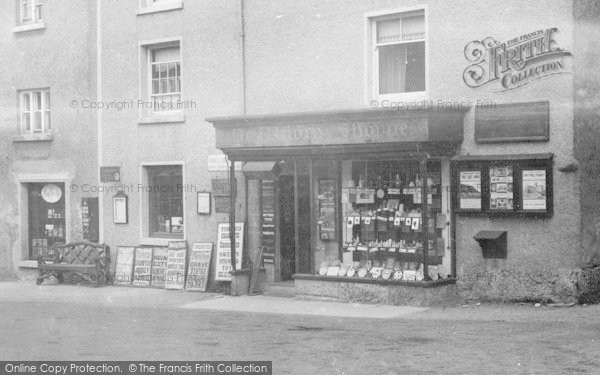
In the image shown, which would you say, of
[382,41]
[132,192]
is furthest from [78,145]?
[382,41]

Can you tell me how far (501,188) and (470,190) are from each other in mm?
555

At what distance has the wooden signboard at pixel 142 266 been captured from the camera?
19.4m

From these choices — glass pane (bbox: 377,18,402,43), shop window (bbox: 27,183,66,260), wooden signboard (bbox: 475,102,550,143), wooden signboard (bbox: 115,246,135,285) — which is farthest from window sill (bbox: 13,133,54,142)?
wooden signboard (bbox: 475,102,550,143)

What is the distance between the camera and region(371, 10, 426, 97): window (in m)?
16.0

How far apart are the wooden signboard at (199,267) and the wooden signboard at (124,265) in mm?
1689

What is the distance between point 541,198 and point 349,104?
4060mm

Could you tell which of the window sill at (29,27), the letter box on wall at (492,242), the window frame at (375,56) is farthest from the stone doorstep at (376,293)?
the window sill at (29,27)

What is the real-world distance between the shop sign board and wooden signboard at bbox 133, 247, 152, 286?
11.4 ft

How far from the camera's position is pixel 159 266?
19.3m

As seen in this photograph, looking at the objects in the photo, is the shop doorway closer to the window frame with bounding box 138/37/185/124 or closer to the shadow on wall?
the window frame with bounding box 138/37/185/124

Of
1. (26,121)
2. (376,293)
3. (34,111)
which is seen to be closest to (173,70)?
(34,111)

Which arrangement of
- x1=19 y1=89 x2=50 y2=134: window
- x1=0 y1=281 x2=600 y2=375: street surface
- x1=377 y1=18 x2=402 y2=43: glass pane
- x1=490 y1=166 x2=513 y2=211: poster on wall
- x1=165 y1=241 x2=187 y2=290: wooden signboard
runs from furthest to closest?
x1=19 y1=89 x2=50 y2=134: window
x1=165 y1=241 x2=187 y2=290: wooden signboard
x1=377 y1=18 x2=402 y2=43: glass pane
x1=490 y1=166 x2=513 y2=211: poster on wall
x1=0 y1=281 x2=600 y2=375: street surface

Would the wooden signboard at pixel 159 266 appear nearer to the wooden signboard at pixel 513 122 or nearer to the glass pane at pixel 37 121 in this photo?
the glass pane at pixel 37 121

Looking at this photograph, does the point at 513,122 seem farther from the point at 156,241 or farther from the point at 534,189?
the point at 156,241
